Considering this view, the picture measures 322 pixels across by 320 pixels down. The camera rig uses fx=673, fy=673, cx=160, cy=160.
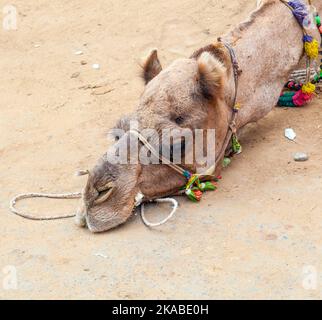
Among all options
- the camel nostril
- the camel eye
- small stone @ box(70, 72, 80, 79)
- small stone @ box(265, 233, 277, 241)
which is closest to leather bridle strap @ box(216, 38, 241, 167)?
the camel eye

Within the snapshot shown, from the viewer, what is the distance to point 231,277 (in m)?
3.89

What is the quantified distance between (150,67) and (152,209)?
1106 millimetres

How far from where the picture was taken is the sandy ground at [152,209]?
3.93 metres

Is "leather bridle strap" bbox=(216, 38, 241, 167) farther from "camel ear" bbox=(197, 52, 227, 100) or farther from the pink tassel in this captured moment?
the pink tassel

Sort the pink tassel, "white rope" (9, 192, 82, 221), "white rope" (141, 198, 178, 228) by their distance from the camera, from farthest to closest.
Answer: the pink tassel
"white rope" (9, 192, 82, 221)
"white rope" (141, 198, 178, 228)

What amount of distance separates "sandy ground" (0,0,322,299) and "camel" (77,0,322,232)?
0.21 metres

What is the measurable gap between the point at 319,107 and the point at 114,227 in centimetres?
246

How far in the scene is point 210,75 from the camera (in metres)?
4.53

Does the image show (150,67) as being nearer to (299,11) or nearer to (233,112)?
(233,112)

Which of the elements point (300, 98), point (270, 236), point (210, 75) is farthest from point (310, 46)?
point (270, 236)

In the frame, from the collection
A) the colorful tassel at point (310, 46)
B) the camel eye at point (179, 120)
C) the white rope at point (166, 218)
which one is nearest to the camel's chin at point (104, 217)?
the white rope at point (166, 218)

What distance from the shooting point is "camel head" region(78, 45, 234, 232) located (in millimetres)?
4375
